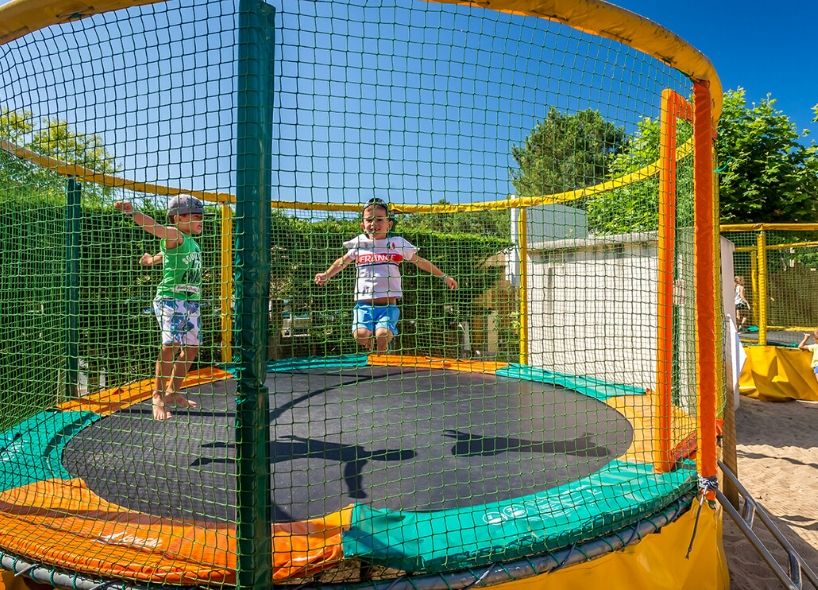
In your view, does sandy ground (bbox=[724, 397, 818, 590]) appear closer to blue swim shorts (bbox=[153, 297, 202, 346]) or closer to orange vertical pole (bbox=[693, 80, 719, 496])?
orange vertical pole (bbox=[693, 80, 719, 496])

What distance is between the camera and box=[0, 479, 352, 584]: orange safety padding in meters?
1.08

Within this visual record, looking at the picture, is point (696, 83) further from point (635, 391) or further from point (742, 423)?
point (742, 423)

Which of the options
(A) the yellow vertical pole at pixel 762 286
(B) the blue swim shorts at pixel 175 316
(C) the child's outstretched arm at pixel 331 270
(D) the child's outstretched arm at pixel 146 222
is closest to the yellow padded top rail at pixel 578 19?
(D) the child's outstretched arm at pixel 146 222

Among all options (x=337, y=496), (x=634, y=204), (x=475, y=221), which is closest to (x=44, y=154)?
(x=337, y=496)

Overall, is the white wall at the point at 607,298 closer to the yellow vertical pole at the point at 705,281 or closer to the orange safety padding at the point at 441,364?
the orange safety padding at the point at 441,364

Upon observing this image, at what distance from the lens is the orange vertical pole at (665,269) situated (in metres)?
1.60

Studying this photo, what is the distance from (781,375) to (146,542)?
5.53m

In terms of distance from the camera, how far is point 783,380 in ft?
15.9

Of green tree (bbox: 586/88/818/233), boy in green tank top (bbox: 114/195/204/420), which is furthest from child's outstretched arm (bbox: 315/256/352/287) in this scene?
green tree (bbox: 586/88/818/233)

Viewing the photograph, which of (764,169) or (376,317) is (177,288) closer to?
(376,317)

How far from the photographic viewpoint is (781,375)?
4.84m

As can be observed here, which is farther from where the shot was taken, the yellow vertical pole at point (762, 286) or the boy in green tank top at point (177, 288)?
the yellow vertical pole at point (762, 286)

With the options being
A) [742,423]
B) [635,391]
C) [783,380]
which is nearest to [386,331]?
[635,391]

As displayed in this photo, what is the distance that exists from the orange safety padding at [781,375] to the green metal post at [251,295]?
16.7 feet
